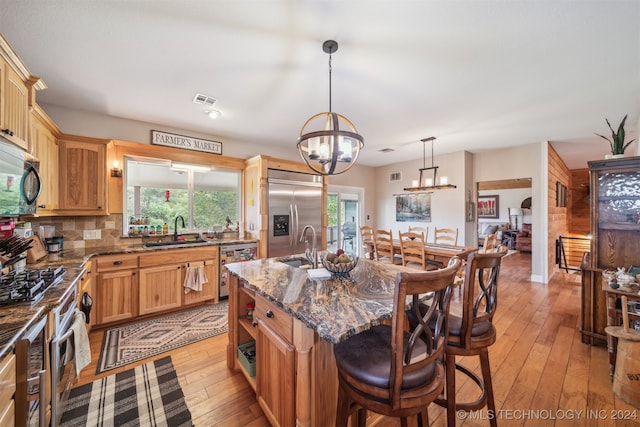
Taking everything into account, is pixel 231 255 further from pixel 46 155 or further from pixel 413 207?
pixel 413 207

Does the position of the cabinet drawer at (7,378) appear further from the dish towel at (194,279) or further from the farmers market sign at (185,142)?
the farmers market sign at (185,142)

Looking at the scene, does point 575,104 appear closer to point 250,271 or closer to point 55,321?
point 250,271

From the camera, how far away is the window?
11.9 feet

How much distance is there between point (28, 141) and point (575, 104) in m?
5.54

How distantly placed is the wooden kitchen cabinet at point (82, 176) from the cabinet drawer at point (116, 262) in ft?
2.05

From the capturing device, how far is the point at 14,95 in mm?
1787

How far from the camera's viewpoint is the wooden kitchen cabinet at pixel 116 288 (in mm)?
2826

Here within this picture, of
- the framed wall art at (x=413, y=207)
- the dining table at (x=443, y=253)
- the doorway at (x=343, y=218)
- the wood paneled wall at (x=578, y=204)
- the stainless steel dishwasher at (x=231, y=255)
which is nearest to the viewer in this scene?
the dining table at (x=443, y=253)

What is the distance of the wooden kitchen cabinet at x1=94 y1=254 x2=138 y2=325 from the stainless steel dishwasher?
1030 millimetres

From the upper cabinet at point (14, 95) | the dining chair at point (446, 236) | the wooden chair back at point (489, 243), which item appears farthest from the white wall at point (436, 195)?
the upper cabinet at point (14, 95)

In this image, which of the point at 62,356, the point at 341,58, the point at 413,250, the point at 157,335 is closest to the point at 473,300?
the point at 341,58

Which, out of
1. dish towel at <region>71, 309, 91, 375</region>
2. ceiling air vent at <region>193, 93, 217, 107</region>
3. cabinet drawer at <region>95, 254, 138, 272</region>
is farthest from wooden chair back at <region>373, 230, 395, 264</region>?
dish towel at <region>71, 309, 91, 375</region>

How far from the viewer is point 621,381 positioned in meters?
1.82

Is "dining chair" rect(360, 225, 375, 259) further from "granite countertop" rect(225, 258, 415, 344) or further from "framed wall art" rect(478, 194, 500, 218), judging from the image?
"framed wall art" rect(478, 194, 500, 218)
